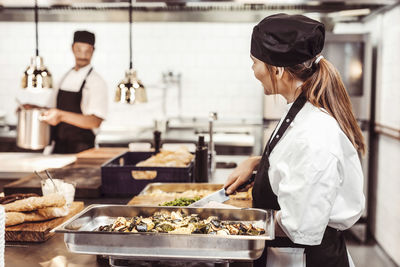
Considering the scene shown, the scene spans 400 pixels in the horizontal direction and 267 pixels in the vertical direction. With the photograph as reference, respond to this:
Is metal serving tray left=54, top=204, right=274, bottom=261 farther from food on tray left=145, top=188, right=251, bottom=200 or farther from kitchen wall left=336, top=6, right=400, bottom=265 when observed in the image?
kitchen wall left=336, top=6, right=400, bottom=265

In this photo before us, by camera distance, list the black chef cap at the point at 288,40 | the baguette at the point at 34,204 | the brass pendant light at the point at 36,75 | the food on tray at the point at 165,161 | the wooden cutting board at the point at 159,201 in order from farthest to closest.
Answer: the brass pendant light at the point at 36,75 → the food on tray at the point at 165,161 → the wooden cutting board at the point at 159,201 → the baguette at the point at 34,204 → the black chef cap at the point at 288,40

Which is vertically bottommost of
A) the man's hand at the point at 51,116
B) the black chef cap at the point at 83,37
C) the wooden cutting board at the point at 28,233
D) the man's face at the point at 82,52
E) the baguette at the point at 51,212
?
the wooden cutting board at the point at 28,233

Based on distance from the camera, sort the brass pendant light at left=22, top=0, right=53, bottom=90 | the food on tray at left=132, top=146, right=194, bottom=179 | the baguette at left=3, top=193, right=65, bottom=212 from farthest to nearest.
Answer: the brass pendant light at left=22, top=0, right=53, bottom=90 < the food on tray at left=132, top=146, right=194, bottom=179 < the baguette at left=3, top=193, right=65, bottom=212

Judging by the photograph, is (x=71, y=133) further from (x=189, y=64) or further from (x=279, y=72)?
(x=279, y=72)

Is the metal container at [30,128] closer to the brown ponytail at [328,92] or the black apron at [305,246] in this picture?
the black apron at [305,246]

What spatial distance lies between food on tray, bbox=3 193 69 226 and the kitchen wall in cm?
371

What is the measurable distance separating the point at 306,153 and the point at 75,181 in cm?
158

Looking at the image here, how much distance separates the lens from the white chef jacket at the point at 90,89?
4543 millimetres

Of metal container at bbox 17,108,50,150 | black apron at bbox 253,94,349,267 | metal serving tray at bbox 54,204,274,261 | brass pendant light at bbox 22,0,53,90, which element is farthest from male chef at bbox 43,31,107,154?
metal serving tray at bbox 54,204,274,261

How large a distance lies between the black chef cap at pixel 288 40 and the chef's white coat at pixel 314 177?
195mm

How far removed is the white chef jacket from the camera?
4.54 m

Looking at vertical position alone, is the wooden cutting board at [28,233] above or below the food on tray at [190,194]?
below

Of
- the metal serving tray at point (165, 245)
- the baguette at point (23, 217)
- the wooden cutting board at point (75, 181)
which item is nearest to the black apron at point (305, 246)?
the metal serving tray at point (165, 245)

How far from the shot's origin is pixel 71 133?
4.62m
